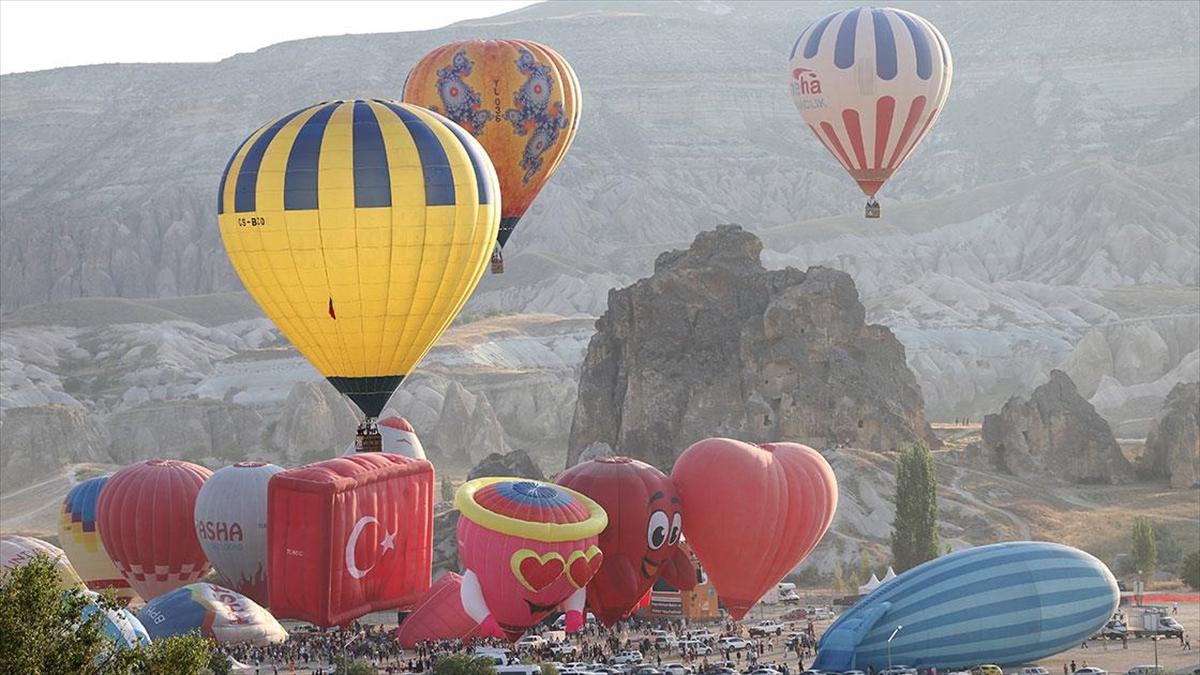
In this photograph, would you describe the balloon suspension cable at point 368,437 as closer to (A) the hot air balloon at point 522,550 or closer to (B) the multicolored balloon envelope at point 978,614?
(A) the hot air balloon at point 522,550

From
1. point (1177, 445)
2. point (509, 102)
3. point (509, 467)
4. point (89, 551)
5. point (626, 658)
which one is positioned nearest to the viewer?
point (626, 658)

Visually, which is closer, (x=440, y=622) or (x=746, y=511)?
(x=440, y=622)

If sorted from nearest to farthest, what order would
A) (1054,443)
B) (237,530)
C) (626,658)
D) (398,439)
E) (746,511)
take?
(626,658), (746,511), (237,530), (398,439), (1054,443)

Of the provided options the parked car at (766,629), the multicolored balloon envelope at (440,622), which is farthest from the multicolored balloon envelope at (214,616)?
the parked car at (766,629)

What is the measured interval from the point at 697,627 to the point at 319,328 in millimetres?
13104

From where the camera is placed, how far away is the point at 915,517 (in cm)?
6506

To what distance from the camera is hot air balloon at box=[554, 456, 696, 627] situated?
172 feet

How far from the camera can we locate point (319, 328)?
46594 mm

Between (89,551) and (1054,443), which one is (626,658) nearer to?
(89,551)

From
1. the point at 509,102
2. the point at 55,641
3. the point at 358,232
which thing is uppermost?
the point at 509,102

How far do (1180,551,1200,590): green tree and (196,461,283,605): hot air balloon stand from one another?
2563 cm

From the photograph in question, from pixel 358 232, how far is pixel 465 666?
30.6ft

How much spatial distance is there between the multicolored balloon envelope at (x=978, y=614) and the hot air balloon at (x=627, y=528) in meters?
8.58

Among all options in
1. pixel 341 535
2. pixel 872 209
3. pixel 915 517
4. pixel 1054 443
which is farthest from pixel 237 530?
pixel 1054 443
